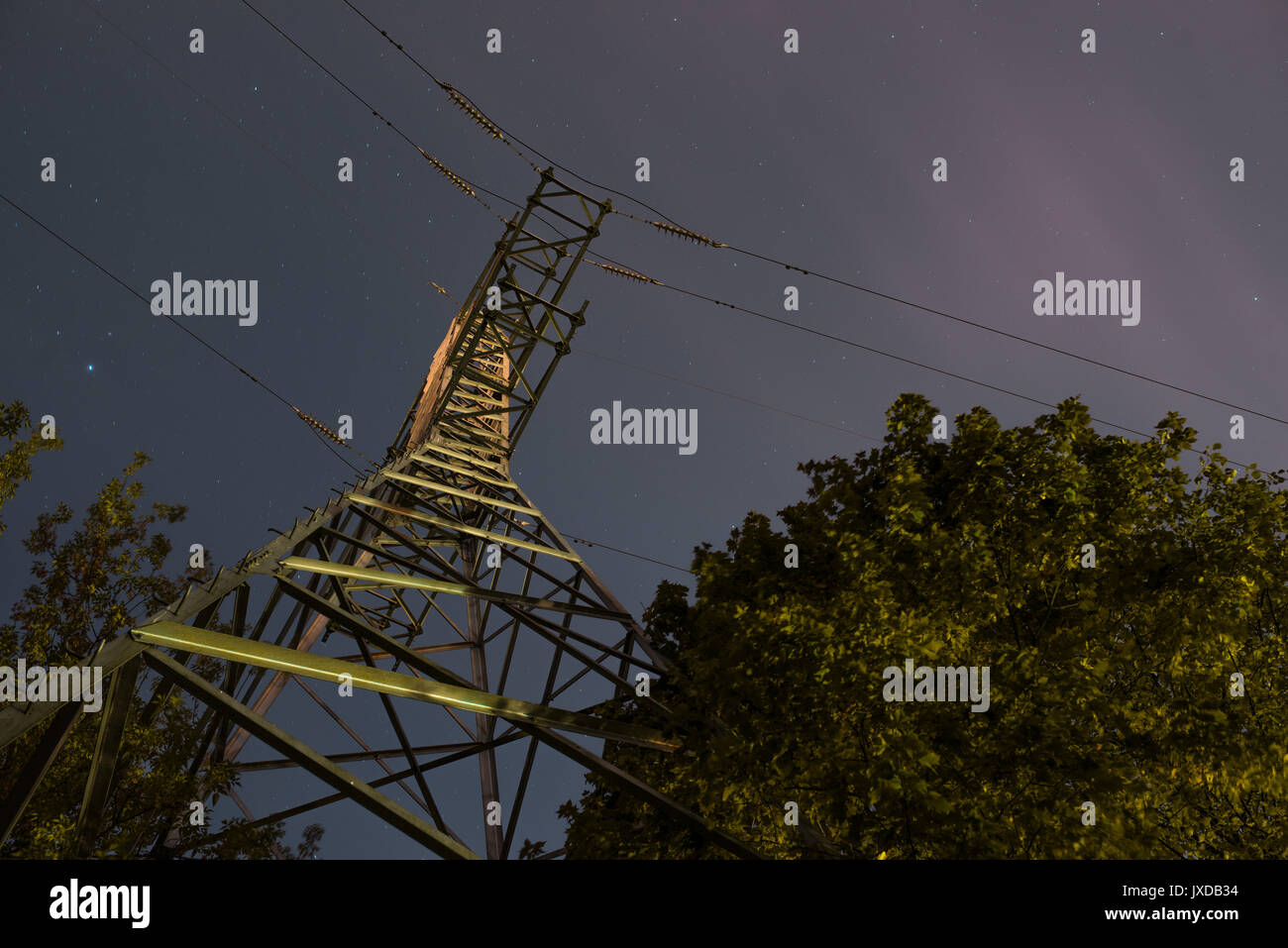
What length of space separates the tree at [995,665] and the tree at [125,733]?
13.4 feet

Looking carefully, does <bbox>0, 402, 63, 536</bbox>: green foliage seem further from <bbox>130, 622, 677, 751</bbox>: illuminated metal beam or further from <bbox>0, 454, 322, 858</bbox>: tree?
<bbox>130, 622, 677, 751</bbox>: illuminated metal beam

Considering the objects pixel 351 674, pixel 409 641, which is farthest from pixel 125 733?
pixel 409 641

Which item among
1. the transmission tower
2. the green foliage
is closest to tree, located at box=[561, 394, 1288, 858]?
the transmission tower

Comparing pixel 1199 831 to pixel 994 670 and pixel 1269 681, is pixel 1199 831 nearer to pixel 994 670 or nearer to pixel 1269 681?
pixel 1269 681

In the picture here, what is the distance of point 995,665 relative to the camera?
6801 mm

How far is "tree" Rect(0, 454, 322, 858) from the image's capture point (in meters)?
6.88

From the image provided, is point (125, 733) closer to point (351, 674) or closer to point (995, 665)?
point (351, 674)

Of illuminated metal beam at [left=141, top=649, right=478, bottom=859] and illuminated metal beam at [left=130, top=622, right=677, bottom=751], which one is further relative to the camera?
illuminated metal beam at [left=130, top=622, right=677, bottom=751]

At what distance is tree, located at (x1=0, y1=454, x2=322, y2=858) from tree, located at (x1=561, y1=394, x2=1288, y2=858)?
13.4ft

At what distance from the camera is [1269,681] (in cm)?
790

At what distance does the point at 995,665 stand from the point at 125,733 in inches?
353

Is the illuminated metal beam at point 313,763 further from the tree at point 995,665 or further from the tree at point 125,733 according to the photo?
the tree at point 995,665

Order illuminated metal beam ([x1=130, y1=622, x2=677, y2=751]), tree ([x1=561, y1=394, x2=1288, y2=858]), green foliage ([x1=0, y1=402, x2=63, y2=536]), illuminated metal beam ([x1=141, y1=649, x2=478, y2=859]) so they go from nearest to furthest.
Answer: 1. illuminated metal beam ([x1=141, y1=649, x2=478, y2=859])
2. illuminated metal beam ([x1=130, y1=622, x2=677, y2=751])
3. tree ([x1=561, y1=394, x2=1288, y2=858])
4. green foliage ([x1=0, y1=402, x2=63, y2=536])
